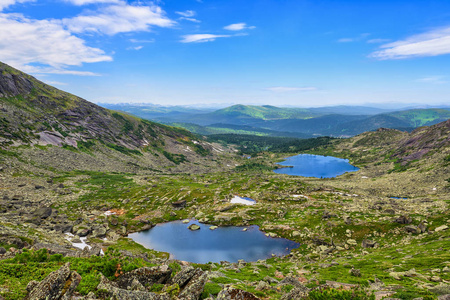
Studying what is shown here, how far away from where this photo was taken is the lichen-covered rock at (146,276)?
2234 cm

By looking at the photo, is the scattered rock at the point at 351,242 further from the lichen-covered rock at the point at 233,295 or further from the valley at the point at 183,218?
the lichen-covered rock at the point at 233,295

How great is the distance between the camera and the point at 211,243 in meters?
68.1

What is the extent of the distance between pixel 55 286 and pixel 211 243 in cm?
5376

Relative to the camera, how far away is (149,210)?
8725 cm

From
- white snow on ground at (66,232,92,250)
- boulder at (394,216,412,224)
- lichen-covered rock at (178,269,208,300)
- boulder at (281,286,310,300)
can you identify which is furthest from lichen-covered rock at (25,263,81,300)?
boulder at (394,216,412,224)

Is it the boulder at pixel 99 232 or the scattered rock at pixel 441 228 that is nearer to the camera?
the scattered rock at pixel 441 228

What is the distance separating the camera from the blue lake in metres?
60.8

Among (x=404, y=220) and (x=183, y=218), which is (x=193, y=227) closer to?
(x=183, y=218)

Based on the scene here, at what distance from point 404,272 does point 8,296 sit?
4592 centimetres

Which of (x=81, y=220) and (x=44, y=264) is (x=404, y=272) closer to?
(x=44, y=264)

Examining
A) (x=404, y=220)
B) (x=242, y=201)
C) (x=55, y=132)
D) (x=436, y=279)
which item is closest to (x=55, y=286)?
(x=436, y=279)

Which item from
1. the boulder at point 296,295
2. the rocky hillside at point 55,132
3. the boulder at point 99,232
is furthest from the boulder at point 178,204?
the boulder at point 296,295

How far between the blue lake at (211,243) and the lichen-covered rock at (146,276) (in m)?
37.5

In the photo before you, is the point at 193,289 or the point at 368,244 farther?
the point at 368,244
